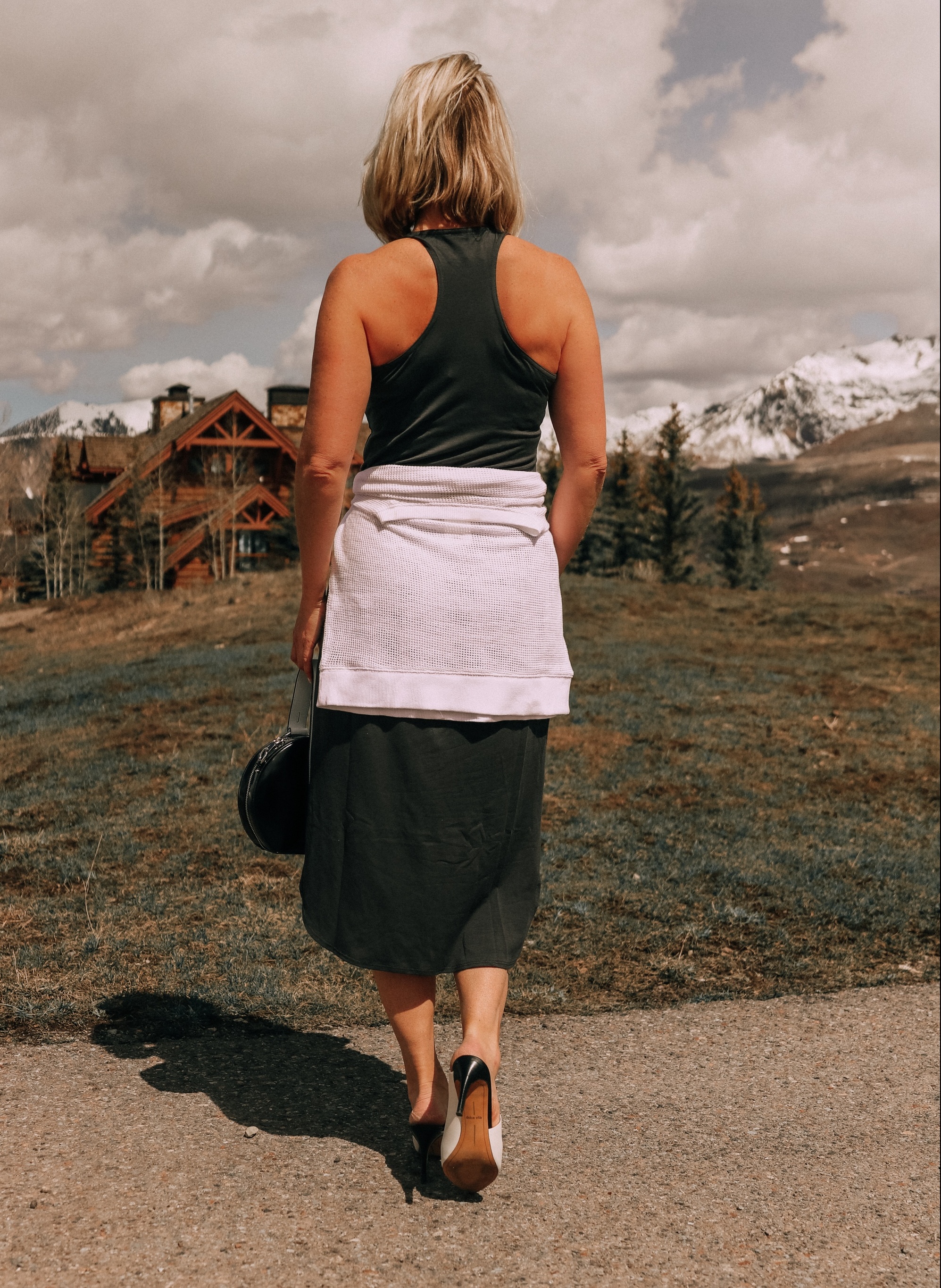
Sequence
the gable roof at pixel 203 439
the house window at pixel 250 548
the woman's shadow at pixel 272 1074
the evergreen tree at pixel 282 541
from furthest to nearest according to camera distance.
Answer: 1. the house window at pixel 250 548
2. the evergreen tree at pixel 282 541
3. the gable roof at pixel 203 439
4. the woman's shadow at pixel 272 1074

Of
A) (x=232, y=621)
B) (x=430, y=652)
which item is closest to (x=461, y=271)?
(x=430, y=652)

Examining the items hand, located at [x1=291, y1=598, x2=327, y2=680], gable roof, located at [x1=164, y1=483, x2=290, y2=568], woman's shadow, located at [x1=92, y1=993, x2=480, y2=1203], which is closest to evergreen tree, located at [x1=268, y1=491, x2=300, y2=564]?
gable roof, located at [x1=164, y1=483, x2=290, y2=568]

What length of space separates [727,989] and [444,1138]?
2189 mm

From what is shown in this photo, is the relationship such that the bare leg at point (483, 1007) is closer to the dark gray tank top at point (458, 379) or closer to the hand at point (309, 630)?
the hand at point (309, 630)

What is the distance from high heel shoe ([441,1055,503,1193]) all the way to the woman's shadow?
0.84 feet

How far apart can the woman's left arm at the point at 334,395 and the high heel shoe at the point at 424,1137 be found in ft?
4.12

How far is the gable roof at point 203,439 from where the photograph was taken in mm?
39656

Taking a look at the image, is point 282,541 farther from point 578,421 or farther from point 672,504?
point 578,421

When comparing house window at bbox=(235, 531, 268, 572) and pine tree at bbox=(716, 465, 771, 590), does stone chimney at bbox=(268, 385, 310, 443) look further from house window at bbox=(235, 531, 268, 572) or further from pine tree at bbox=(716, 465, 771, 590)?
pine tree at bbox=(716, 465, 771, 590)

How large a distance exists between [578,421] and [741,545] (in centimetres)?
6512

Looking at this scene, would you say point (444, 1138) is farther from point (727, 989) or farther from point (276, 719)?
point (276, 719)

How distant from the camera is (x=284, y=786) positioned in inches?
99.7

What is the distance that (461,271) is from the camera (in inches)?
90.0

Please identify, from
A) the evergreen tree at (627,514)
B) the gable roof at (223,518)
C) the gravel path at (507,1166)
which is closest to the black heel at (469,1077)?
the gravel path at (507,1166)
